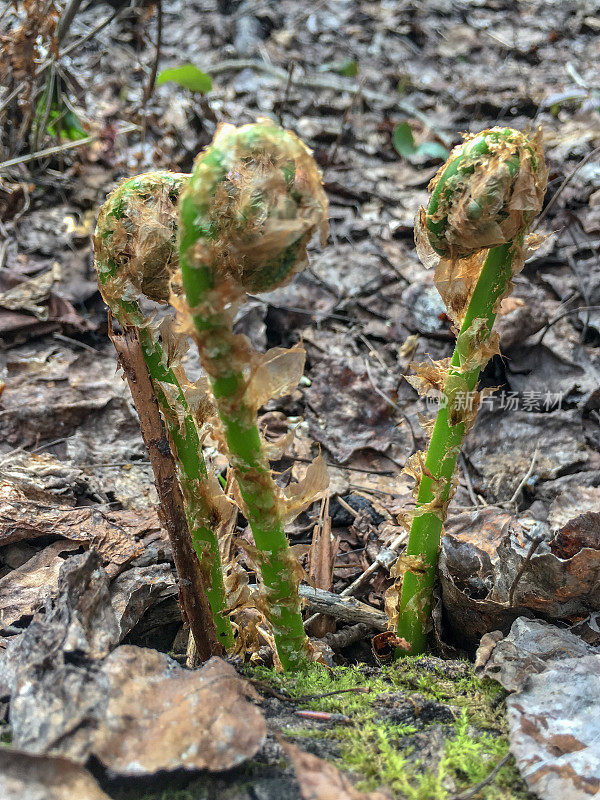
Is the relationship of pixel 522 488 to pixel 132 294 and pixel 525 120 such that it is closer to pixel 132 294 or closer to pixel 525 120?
pixel 132 294

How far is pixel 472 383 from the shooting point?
1404mm

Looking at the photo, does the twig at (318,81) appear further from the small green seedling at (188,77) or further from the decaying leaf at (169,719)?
the decaying leaf at (169,719)

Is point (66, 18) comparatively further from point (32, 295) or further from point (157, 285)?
point (157, 285)

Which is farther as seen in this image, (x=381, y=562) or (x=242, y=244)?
(x=381, y=562)

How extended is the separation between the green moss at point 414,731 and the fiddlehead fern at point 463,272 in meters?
0.20

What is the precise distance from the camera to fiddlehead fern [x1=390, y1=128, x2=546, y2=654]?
117 centimetres

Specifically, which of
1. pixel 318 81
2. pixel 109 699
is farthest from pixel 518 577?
pixel 318 81

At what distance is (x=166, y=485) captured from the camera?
1.32m

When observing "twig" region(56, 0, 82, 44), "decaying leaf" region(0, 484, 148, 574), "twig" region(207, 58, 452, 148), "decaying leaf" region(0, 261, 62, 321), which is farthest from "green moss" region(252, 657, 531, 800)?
"twig" region(207, 58, 452, 148)

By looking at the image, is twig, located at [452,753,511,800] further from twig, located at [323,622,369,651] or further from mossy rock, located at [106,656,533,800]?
twig, located at [323,622,369,651]

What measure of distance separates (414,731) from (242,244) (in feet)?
3.32

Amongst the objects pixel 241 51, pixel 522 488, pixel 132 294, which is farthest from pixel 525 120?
pixel 132 294

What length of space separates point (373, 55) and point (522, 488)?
5.37 metres

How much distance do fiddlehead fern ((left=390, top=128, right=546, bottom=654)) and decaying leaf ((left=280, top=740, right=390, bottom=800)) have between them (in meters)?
0.62
